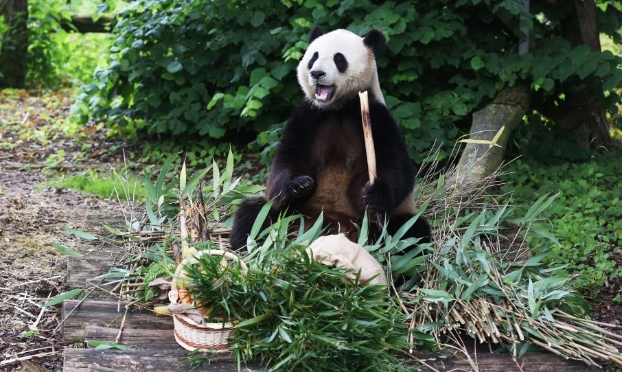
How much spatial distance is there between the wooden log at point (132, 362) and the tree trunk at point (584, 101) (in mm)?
4793

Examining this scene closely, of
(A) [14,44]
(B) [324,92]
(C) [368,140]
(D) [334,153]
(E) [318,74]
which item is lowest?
(A) [14,44]

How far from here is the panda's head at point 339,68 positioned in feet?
14.8

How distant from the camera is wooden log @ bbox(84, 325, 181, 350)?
11.9 ft

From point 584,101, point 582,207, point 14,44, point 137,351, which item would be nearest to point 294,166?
point 137,351

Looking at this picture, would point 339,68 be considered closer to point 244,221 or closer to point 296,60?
point 244,221

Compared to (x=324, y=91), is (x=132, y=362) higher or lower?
lower

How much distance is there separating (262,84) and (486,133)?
1.95 metres

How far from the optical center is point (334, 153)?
15.0 ft

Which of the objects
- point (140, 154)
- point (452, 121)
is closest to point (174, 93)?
point (140, 154)

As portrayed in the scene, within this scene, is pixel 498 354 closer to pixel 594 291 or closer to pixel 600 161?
pixel 594 291

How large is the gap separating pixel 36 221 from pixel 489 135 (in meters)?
3.33

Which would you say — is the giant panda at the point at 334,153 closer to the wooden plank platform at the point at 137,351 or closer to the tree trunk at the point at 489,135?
the wooden plank platform at the point at 137,351

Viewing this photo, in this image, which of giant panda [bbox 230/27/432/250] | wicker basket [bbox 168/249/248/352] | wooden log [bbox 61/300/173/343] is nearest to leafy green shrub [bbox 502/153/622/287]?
giant panda [bbox 230/27/432/250]

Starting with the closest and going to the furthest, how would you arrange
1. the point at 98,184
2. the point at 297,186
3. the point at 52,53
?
the point at 297,186 → the point at 98,184 → the point at 52,53
